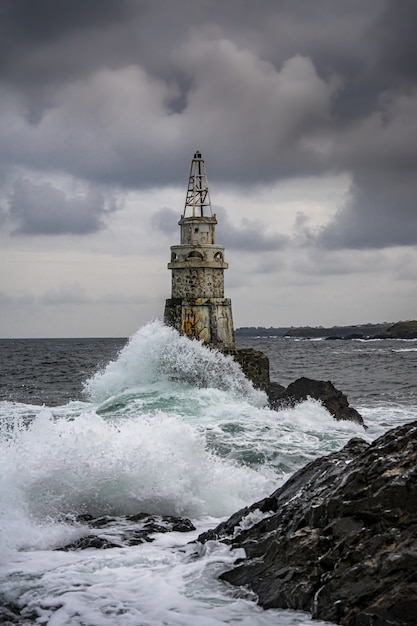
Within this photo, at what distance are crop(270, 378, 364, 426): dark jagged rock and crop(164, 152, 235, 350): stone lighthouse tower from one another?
1956 millimetres

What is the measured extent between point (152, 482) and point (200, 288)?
9881mm

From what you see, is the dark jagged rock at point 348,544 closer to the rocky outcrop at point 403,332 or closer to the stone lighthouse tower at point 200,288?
the stone lighthouse tower at point 200,288

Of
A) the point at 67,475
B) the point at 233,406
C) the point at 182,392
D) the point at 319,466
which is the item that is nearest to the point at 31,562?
the point at 67,475

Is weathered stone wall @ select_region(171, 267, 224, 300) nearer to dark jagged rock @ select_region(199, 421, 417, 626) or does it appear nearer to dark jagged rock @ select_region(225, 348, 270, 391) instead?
dark jagged rock @ select_region(225, 348, 270, 391)

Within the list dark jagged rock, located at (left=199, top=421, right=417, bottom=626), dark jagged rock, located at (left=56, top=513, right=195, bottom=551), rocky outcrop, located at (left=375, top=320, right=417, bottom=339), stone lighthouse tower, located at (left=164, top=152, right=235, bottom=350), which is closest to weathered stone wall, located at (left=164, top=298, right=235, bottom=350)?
stone lighthouse tower, located at (left=164, top=152, right=235, bottom=350)

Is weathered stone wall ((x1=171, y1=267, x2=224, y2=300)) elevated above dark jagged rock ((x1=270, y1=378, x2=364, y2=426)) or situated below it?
above

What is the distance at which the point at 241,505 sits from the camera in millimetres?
8500

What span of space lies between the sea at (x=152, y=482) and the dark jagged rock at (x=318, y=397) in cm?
32

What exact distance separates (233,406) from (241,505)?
25.2 feet

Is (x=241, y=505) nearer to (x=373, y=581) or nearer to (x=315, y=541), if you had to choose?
(x=315, y=541)

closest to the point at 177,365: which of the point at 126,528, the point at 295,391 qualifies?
the point at 295,391

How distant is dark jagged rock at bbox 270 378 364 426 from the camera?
16966mm

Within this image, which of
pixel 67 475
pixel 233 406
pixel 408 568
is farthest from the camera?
pixel 233 406

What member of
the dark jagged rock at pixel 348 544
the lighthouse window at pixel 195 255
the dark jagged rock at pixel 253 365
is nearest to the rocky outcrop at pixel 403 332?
the dark jagged rock at pixel 253 365
